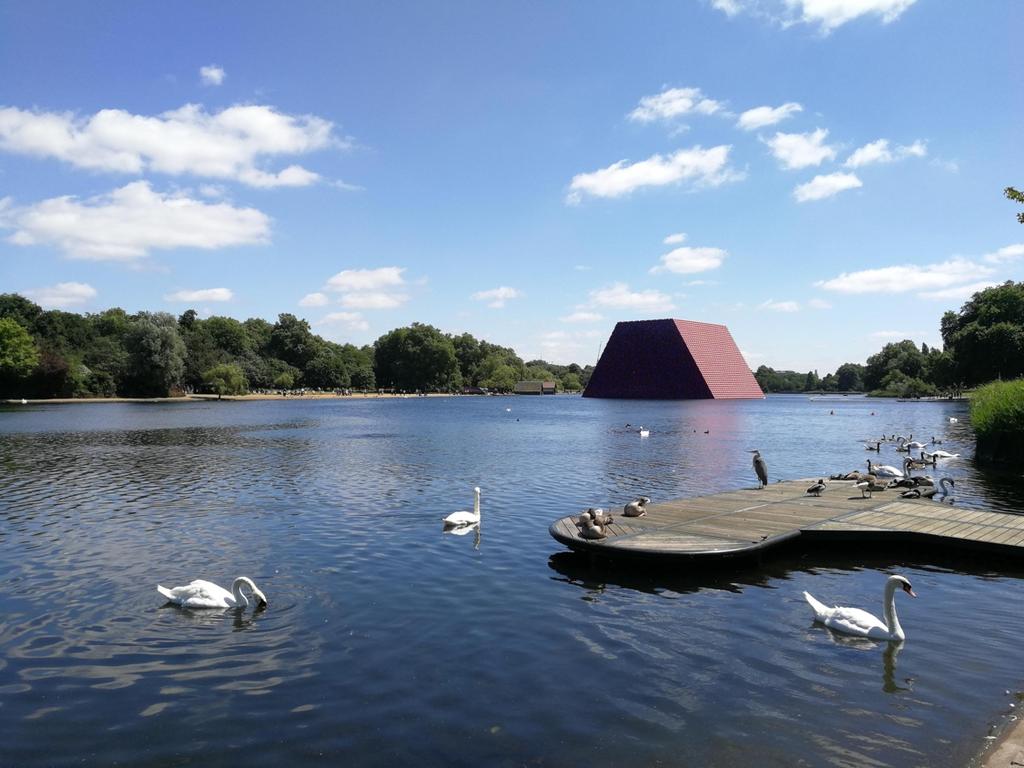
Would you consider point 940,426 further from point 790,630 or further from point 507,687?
point 507,687

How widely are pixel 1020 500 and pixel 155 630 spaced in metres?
19.3

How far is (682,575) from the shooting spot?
10.4 meters

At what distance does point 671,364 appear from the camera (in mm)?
117812

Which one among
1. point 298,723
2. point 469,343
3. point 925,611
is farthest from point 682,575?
point 469,343

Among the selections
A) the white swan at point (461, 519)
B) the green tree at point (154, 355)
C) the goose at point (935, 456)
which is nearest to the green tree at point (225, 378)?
the green tree at point (154, 355)

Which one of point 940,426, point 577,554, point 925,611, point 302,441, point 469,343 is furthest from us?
point 469,343

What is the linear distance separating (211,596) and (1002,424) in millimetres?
26403

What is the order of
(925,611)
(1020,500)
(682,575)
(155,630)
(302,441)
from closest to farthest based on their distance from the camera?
(155,630)
(925,611)
(682,575)
(1020,500)
(302,441)

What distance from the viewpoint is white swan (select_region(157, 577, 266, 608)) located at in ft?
28.3

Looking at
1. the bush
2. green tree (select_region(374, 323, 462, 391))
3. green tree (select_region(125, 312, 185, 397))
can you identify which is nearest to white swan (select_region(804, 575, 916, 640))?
the bush

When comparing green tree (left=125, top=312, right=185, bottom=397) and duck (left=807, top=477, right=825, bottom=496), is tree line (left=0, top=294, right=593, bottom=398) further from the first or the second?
duck (left=807, top=477, right=825, bottom=496)

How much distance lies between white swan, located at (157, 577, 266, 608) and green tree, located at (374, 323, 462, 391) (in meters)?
138

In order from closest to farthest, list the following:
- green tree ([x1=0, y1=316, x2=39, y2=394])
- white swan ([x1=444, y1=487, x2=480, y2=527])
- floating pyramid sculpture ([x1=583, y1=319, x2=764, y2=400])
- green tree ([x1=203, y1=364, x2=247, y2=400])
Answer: white swan ([x1=444, y1=487, x2=480, y2=527]), green tree ([x1=0, y1=316, x2=39, y2=394]), green tree ([x1=203, y1=364, x2=247, y2=400]), floating pyramid sculpture ([x1=583, y1=319, x2=764, y2=400])

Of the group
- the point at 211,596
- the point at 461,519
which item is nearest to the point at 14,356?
the point at 461,519
